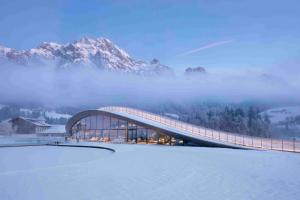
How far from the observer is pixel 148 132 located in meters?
29.0

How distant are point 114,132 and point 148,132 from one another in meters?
5.15

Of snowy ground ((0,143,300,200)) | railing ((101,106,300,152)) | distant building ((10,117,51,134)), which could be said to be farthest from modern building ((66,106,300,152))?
distant building ((10,117,51,134))

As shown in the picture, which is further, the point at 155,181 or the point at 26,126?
the point at 26,126

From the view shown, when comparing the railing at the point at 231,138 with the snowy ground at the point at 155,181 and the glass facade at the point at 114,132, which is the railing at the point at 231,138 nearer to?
the glass facade at the point at 114,132

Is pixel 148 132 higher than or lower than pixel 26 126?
lower

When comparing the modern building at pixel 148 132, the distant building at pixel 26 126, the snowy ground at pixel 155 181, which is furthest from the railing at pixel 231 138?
the distant building at pixel 26 126

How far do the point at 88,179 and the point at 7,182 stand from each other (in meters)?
2.28

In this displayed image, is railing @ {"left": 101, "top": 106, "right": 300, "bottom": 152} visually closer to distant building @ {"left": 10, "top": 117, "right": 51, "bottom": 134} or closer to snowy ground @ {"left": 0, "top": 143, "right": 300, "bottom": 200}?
snowy ground @ {"left": 0, "top": 143, "right": 300, "bottom": 200}

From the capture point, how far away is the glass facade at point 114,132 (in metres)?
28.1

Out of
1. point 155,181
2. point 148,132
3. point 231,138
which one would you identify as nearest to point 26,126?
point 148,132

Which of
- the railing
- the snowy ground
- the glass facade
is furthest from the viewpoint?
the glass facade

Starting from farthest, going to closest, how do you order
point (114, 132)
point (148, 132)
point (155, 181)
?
point (114, 132)
point (148, 132)
point (155, 181)

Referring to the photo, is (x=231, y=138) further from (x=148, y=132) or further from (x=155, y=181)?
(x=155, y=181)

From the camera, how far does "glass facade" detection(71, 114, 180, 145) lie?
92.3 ft
